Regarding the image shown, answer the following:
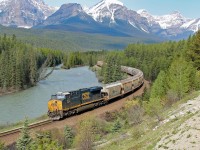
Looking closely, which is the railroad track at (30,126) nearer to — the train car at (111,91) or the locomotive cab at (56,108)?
the locomotive cab at (56,108)

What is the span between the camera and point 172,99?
160 ft

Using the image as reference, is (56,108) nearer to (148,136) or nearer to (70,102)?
(70,102)

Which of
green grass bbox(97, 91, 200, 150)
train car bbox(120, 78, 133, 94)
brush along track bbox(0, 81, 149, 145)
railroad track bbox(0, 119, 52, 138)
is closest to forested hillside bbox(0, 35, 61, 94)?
train car bbox(120, 78, 133, 94)

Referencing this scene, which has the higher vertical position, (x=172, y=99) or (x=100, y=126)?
(x=172, y=99)

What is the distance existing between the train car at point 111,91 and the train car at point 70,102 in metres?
4.92

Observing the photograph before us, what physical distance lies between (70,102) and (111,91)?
54.2ft

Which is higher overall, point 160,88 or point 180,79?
point 180,79

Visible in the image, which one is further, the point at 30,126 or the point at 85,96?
the point at 85,96

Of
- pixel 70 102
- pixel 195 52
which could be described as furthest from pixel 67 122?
pixel 195 52

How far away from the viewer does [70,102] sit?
52.0 meters

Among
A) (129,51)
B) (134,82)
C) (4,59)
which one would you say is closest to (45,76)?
(4,59)

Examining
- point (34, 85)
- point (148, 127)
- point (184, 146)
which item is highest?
point (184, 146)

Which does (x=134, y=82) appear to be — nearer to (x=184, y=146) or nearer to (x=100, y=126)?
(x=100, y=126)

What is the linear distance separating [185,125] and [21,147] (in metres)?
17.4
